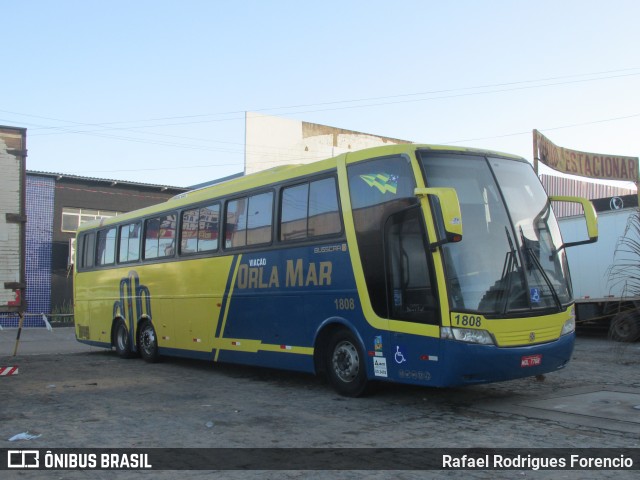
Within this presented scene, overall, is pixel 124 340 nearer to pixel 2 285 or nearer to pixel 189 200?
pixel 189 200

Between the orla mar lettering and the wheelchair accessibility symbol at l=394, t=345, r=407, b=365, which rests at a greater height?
the orla mar lettering

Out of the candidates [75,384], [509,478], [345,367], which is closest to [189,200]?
[75,384]

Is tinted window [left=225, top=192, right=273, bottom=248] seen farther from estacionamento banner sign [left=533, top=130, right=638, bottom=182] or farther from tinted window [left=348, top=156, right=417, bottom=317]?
estacionamento banner sign [left=533, top=130, right=638, bottom=182]

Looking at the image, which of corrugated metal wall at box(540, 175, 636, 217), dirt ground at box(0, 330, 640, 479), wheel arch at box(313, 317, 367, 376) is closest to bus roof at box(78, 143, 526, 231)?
wheel arch at box(313, 317, 367, 376)

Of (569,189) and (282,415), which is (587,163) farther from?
(282,415)

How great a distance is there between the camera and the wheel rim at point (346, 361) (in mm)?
9078

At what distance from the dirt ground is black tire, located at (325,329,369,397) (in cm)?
18

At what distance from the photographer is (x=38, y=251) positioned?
3158cm

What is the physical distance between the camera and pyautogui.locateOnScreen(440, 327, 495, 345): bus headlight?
7617 millimetres

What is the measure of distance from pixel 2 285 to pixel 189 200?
4103 mm

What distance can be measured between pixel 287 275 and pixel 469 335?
355 centimetres

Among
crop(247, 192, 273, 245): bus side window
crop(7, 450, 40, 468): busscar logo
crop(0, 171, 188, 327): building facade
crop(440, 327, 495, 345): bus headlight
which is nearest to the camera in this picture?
crop(7, 450, 40, 468): busscar logo

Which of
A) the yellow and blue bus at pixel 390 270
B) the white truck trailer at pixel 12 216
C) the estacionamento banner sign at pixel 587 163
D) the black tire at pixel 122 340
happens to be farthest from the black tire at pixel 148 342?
the estacionamento banner sign at pixel 587 163

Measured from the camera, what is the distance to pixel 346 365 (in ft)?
30.3
